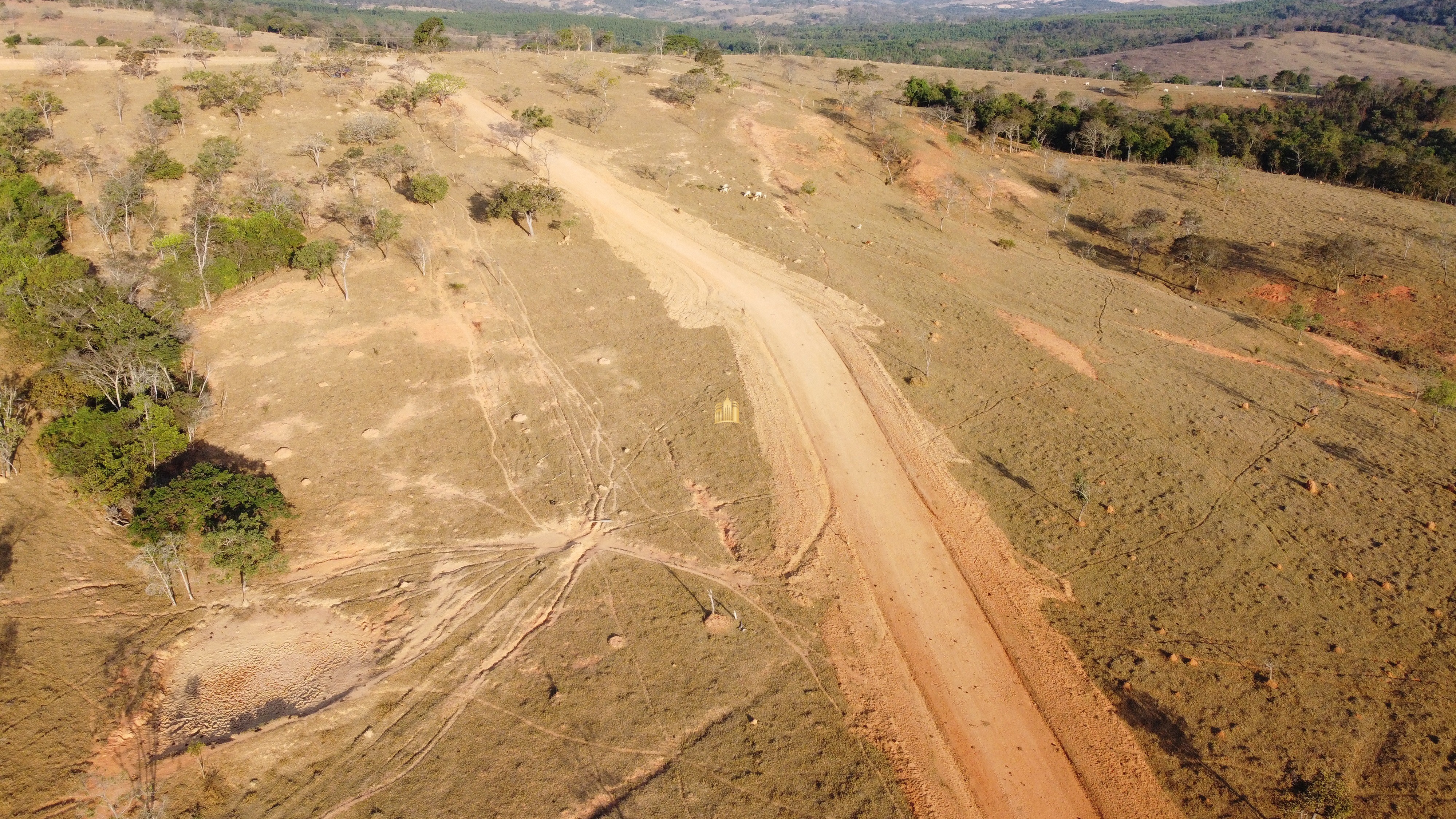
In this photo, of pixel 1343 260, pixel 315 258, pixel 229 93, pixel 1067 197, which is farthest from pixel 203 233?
pixel 1343 260

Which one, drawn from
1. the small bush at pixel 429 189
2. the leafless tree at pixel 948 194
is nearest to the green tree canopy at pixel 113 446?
the small bush at pixel 429 189

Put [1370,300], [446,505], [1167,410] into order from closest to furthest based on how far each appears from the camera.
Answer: [446,505] < [1167,410] < [1370,300]

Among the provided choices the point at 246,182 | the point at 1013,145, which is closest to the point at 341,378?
the point at 246,182

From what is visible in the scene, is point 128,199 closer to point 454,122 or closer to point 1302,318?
point 454,122

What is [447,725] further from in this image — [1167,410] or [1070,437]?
[1167,410]

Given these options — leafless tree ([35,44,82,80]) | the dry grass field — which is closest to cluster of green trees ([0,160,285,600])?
the dry grass field

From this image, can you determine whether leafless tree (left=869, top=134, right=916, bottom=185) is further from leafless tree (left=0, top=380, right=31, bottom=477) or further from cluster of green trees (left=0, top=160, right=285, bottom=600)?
leafless tree (left=0, top=380, right=31, bottom=477)

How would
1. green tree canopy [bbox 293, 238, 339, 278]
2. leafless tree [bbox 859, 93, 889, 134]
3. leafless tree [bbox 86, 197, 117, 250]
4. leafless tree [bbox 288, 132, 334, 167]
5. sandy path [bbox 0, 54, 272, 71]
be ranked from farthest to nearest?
leafless tree [bbox 859, 93, 889, 134] < sandy path [bbox 0, 54, 272, 71] < leafless tree [bbox 288, 132, 334, 167] < green tree canopy [bbox 293, 238, 339, 278] < leafless tree [bbox 86, 197, 117, 250]
